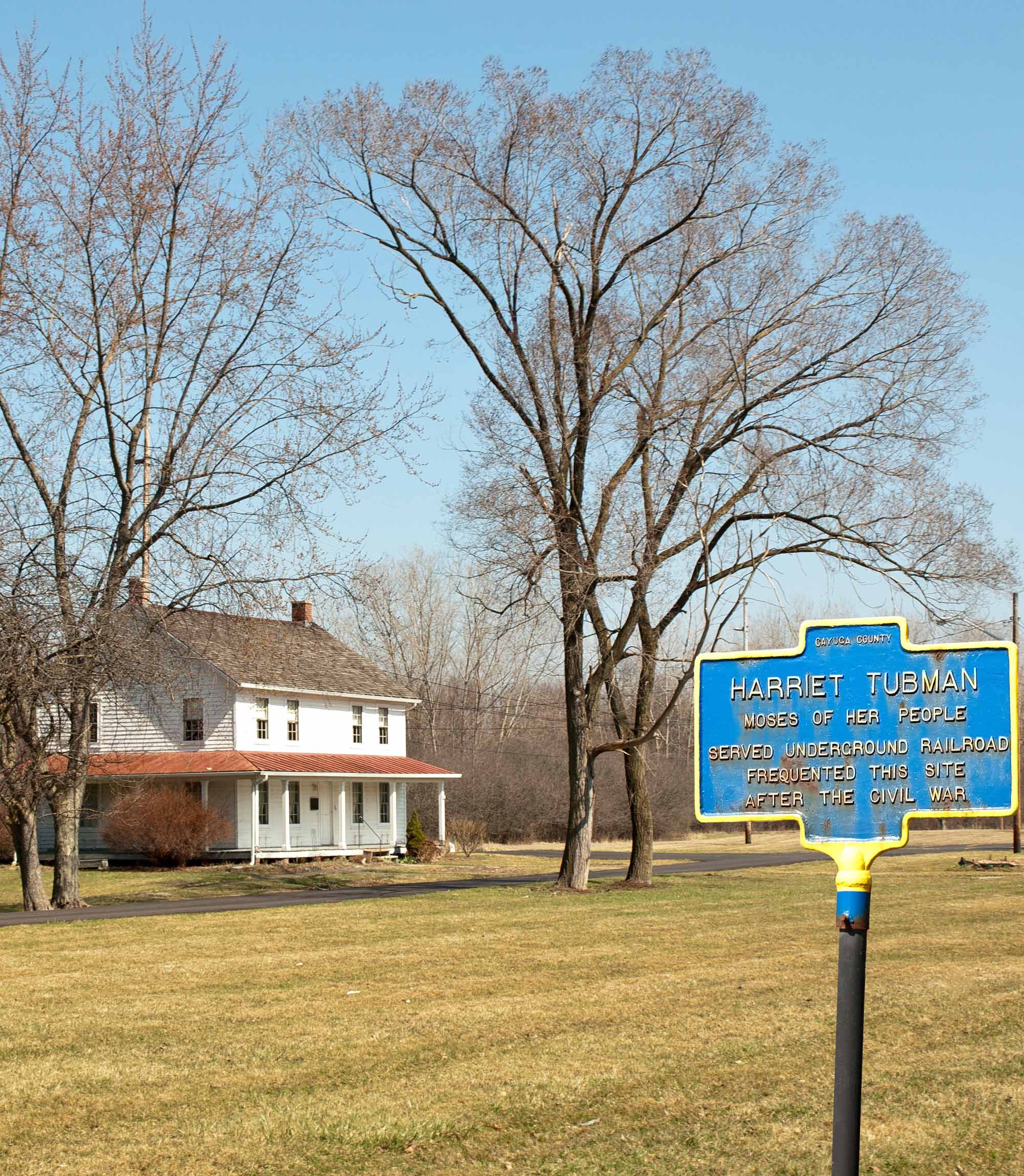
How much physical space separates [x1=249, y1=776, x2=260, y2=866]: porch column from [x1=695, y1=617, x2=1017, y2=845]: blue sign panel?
1464 inches

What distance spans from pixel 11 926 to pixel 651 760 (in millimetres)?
53987

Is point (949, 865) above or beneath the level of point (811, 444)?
beneath

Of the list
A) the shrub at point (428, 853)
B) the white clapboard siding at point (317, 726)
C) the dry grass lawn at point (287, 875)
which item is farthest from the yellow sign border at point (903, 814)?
the shrub at point (428, 853)

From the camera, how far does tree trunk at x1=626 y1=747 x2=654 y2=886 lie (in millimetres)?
28203

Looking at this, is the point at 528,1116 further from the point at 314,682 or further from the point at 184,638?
the point at 314,682

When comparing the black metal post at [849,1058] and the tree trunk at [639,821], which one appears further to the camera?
the tree trunk at [639,821]

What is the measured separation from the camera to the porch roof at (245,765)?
4094 centimetres

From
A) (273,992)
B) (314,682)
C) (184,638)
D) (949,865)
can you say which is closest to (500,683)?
(314,682)

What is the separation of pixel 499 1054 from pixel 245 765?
33.1 m

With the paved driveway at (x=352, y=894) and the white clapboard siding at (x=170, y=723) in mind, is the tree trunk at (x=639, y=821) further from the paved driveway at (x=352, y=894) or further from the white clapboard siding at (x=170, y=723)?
the white clapboard siding at (x=170, y=723)

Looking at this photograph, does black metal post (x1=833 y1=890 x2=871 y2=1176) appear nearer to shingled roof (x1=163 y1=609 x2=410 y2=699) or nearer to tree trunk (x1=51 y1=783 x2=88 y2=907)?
tree trunk (x1=51 y1=783 x2=88 y2=907)

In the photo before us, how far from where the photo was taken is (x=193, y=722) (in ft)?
145

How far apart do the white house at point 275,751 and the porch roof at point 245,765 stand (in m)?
0.07

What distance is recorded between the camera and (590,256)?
26375mm
